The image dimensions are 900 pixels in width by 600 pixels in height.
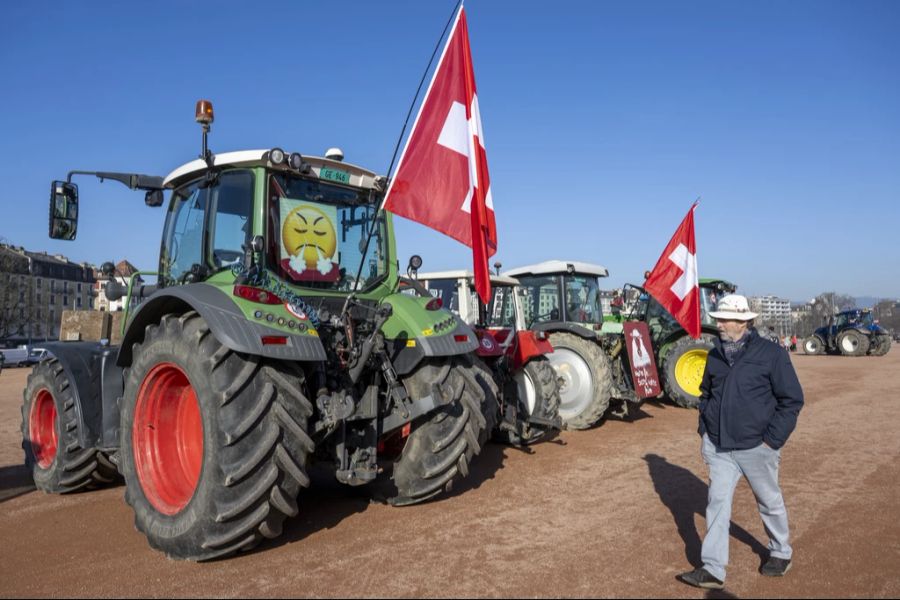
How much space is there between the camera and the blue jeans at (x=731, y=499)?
3346 millimetres

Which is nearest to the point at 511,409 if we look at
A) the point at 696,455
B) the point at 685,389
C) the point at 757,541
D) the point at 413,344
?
the point at 696,455

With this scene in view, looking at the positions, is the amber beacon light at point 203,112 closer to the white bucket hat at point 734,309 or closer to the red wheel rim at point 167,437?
the red wheel rim at point 167,437

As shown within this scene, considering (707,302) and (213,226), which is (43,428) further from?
(707,302)

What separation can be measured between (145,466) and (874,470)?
6249mm

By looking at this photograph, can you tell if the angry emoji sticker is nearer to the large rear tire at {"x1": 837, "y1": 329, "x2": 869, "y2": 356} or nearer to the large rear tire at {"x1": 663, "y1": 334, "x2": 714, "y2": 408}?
the large rear tire at {"x1": 663, "y1": 334, "x2": 714, "y2": 408}

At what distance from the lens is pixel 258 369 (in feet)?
12.0

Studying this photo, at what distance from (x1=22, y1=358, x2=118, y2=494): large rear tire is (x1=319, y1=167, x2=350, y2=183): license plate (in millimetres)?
2559

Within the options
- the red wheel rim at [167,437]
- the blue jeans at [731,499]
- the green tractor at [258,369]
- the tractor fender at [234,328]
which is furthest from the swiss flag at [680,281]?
the red wheel rim at [167,437]

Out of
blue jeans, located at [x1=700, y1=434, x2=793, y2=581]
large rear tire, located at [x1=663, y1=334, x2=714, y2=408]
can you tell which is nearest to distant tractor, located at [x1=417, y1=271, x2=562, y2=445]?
blue jeans, located at [x1=700, y1=434, x2=793, y2=581]

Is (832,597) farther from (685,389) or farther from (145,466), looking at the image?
(685,389)

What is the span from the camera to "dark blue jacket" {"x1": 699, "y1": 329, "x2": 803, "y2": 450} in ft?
11.1

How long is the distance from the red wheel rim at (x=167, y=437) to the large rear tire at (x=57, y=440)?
44.5 inches

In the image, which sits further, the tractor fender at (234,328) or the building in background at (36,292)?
the building in background at (36,292)

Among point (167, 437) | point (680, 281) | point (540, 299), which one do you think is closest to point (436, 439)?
point (167, 437)
